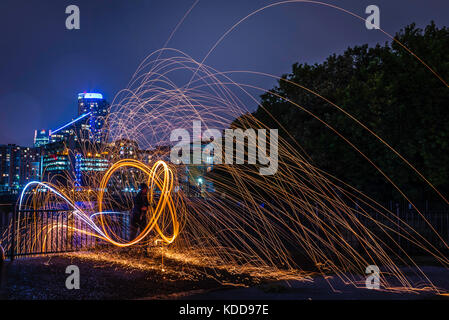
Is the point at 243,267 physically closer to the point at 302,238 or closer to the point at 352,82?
the point at 302,238

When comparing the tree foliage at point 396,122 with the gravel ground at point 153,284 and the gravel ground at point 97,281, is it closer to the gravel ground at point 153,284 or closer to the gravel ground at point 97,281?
the gravel ground at point 153,284

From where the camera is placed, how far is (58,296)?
24.2 feet

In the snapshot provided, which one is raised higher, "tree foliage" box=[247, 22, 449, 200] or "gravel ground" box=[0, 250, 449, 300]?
"tree foliage" box=[247, 22, 449, 200]

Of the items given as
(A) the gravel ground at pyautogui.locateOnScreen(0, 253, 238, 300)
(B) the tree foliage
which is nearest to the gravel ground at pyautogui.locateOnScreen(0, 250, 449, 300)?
(A) the gravel ground at pyautogui.locateOnScreen(0, 253, 238, 300)

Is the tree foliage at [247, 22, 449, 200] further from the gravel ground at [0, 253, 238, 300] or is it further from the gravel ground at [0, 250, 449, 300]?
the gravel ground at [0, 253, 238, 300]

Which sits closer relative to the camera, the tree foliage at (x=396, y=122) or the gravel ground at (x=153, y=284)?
the gravel ground at (x=153, y=284)

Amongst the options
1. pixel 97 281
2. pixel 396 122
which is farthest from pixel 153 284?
pixel 396 122

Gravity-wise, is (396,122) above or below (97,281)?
above

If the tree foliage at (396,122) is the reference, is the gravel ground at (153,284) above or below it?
below

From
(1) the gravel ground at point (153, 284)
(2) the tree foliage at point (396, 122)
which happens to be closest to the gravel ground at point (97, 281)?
(1) the gravel ground at point (153, 284)

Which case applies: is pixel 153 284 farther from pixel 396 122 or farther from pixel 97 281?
pixel 396 122

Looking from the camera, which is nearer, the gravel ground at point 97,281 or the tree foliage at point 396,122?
the gravel ground at point 97,281
